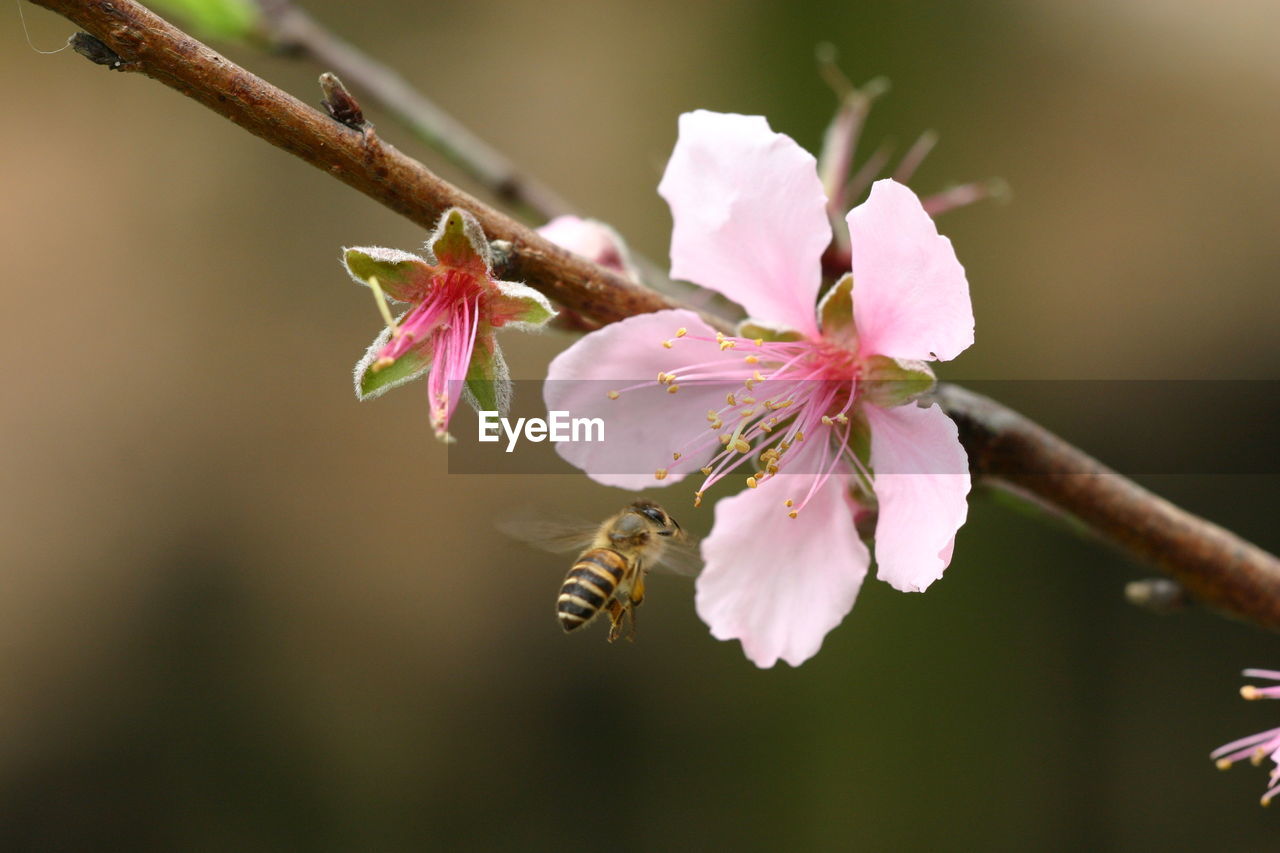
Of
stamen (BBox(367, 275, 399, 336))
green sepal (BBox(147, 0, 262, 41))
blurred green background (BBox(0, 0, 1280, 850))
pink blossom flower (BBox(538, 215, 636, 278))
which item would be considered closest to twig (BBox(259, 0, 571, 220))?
green sepal (BBox(147, 0, 262, 41))

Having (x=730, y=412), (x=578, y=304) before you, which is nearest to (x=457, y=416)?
(x=578, y=304)

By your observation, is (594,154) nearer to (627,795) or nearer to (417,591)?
(417,591)

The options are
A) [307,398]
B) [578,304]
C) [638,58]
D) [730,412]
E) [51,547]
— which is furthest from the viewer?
[638,58]

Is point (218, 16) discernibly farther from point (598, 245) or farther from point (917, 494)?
point (917, 494)

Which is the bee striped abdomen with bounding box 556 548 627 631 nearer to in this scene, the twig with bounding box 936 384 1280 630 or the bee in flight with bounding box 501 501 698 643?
the bee in flight with bounding box 501 501 698 643

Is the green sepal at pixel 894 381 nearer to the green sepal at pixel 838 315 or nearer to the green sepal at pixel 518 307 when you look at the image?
the green sepal at pixel 838 315

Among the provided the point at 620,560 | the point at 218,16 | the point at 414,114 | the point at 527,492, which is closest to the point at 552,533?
the point at 620,560

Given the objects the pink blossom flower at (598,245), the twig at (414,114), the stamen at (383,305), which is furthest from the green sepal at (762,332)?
the twig at (414,114)
